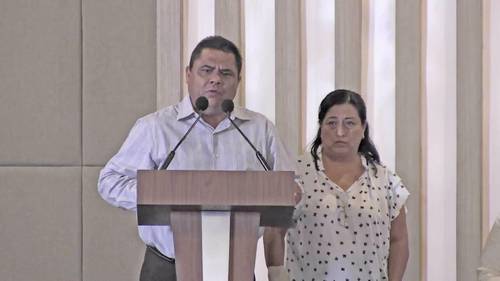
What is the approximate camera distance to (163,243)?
269 cm

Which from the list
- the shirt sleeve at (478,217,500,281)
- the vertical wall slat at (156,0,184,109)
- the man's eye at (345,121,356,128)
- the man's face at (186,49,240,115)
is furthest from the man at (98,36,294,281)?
the vertical wall slat at (156,0,184,109)

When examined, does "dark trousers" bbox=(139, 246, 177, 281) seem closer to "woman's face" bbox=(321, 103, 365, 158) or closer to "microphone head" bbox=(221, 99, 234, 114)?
"microphone head" bbox=(221, 99, 234, 114)

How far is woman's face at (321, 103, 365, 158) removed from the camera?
10.3 ft

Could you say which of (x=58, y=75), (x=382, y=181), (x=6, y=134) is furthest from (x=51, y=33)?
(x=382, y=181)

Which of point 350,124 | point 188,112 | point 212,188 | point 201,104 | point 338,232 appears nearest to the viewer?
point 212,188

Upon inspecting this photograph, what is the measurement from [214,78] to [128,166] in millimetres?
378

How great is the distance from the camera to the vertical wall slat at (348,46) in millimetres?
3887

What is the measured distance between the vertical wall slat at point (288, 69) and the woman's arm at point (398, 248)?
0.82m

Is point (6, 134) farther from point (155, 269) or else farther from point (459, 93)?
point (459, 93)

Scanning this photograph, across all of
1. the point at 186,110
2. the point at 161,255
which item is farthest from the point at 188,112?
the point at 161,255

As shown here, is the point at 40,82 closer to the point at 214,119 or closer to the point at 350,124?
the point at 214,119

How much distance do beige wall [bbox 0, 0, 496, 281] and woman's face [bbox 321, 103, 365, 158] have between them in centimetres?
71

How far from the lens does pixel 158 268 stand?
271 cm

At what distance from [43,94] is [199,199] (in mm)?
1937
